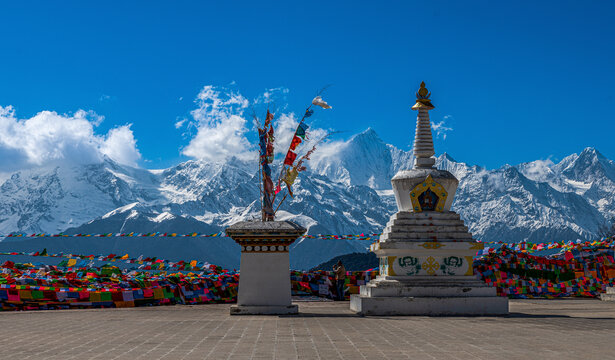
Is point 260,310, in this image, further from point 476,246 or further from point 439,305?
point 476,246

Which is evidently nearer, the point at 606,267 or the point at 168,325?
the point at 168,325

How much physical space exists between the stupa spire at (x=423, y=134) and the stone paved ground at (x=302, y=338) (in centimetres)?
801

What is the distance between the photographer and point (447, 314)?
20.8m

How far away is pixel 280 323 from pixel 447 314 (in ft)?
21.5

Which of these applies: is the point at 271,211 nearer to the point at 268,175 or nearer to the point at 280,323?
the point at 268,175

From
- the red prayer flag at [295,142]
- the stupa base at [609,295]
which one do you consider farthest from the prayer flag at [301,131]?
the stupa base at [609,295]

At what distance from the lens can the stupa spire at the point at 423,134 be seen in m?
24.8

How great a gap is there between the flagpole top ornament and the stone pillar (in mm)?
7709

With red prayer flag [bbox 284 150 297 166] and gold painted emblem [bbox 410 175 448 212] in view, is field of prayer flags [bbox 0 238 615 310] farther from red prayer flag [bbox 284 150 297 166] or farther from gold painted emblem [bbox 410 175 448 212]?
gold painted emblem [bbox 410 175 448 212]

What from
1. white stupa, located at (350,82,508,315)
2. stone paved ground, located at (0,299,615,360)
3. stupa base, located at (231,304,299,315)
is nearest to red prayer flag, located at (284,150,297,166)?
white stupa, located at (350,82,508,315)

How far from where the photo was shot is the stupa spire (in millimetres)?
24797

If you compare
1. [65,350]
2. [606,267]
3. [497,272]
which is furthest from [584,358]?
[606,267]

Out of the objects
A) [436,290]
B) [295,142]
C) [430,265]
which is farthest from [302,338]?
[430,265]

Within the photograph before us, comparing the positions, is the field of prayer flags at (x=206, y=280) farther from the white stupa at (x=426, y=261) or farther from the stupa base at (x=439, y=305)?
the stupa base at (x=439, y=305)
